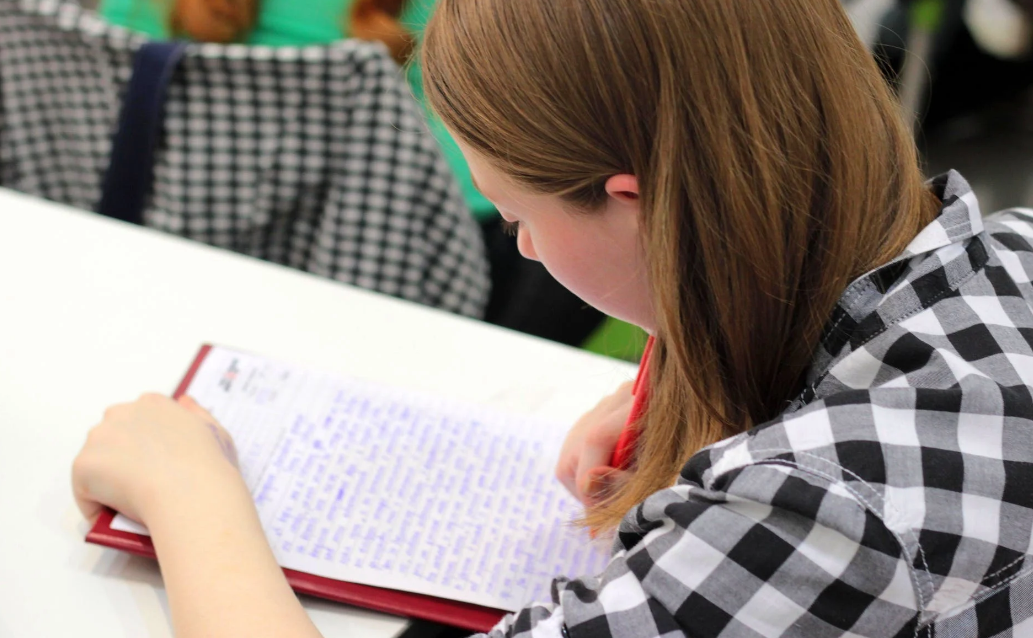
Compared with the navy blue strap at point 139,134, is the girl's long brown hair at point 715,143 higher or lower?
higher

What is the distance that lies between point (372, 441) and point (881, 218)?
42 centimetres

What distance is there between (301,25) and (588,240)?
85 cm

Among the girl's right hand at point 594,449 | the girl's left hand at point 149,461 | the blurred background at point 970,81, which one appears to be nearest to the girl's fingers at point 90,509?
the girl's left hand at point 149,461

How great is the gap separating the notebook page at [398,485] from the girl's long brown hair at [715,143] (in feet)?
0.63

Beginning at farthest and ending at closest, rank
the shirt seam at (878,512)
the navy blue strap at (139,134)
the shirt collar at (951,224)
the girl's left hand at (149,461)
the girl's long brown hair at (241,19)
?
1. the girl's long brown hair at (241,19)
2. the navy blue strap at (139,134)
3. the girl's left hand at (149,461)
4. the shirt collar at (951,224)
5. the shirt seam at (878,512)

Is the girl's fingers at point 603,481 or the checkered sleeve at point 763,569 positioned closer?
the checkered sleeve at point 763,569

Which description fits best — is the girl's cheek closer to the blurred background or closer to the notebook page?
the notebook page

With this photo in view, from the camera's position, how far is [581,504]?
74 cm

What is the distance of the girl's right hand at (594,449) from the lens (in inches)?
27.7

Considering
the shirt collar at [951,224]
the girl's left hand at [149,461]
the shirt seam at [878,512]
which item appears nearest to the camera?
the shirt seam at [878,512]

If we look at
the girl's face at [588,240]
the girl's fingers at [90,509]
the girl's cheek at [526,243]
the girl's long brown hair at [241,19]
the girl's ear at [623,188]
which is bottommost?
the girl's fingers at [90,509]

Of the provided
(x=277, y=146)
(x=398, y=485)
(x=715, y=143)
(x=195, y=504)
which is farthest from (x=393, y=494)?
(x=277, y=146)

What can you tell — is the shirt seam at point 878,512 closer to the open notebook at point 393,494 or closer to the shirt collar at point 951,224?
the shirt collar at point 951,224

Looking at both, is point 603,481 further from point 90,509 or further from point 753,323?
point 90,509
